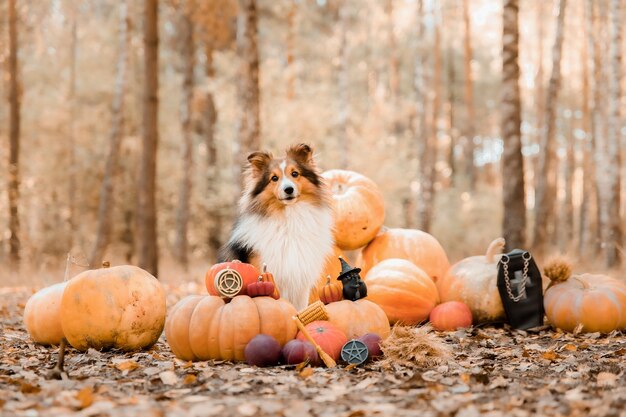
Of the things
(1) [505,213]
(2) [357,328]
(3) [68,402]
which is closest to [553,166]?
(1) [505,213]

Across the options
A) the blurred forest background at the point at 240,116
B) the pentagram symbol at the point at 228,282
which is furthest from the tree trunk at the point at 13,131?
the pentagram symbol at the point at 228,282

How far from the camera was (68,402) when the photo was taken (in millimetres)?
3008

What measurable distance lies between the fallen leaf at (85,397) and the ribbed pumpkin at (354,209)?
3854 mm

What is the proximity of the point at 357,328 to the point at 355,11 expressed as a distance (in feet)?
92.1

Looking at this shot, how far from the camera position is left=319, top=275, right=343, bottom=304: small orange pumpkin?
4852 mm

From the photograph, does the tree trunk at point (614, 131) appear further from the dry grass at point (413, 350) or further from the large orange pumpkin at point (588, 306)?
the dry grass at point (413, 350)

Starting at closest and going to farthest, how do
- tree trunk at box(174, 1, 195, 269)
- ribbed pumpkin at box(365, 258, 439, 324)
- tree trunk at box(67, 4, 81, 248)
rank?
ribbed pumpkin at box(365, 258, 439, 324)
tree trunk at box(174, 1, 195, 269)
tree trunk at box(67, 4, 81, 248)

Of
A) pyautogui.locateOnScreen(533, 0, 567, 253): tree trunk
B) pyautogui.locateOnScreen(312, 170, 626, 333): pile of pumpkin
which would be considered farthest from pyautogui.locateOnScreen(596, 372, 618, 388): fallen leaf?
pyautogui.locateOnScreen(533, 0, 567, 253): tree trunk

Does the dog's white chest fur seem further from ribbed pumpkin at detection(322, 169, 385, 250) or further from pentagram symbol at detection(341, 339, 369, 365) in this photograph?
ribbed pumpkin at detection(322, 169, 385, 250)

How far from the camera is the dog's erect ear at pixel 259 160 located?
5.29 meters

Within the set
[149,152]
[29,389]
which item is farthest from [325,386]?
[149,152]

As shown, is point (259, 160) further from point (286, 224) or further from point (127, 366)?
point (127, 366)

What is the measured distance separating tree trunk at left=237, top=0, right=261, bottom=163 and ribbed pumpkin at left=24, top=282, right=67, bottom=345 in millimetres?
5344

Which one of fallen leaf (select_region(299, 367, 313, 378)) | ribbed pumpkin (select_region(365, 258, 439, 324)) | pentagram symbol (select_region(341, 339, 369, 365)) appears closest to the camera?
fallen leaf (select_region(299, 367, 313, 378))
